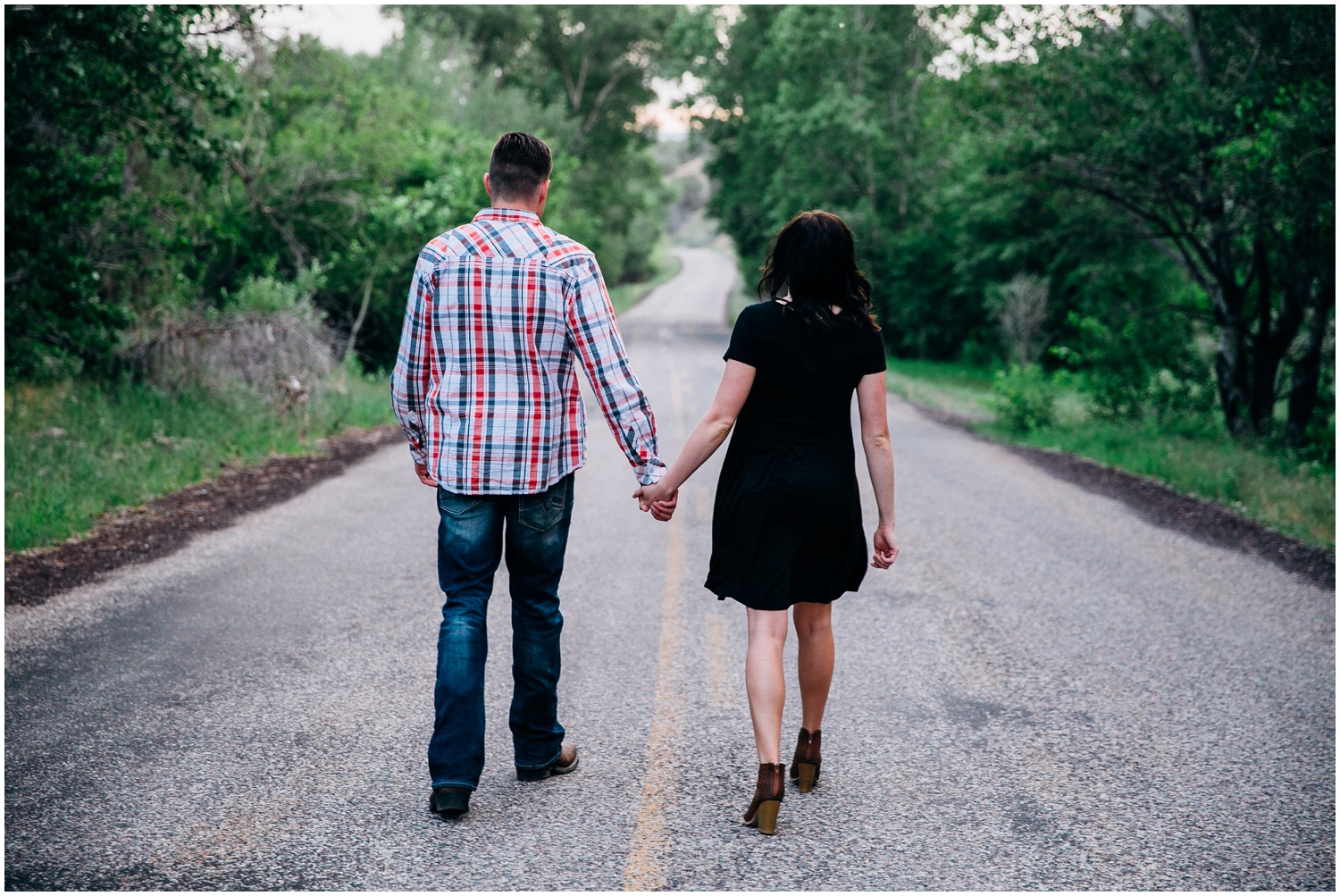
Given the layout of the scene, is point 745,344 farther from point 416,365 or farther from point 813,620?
point 416,365

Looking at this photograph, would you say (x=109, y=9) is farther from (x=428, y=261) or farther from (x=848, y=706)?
(x=848, y=706)

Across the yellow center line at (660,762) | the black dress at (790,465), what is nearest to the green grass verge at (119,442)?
the yellow center line at (660,762)

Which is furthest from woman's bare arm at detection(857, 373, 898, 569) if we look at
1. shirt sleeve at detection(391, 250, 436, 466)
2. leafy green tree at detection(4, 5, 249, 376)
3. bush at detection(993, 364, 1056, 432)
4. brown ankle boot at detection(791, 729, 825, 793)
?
bush at detection(993, 364, 1056, 432)

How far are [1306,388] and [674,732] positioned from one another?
41.6 ft

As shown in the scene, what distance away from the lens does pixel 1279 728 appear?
4.59 metres

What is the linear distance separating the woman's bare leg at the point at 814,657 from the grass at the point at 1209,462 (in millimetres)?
6434

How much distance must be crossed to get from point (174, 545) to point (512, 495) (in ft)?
16.7

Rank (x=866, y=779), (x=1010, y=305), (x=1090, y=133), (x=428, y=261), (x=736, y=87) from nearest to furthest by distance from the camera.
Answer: (x=428, y=261), (x=866, y=779), (x=1090, y=133), (x=1010, y=305), (x=736, y=87)

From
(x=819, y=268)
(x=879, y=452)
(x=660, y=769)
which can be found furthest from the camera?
(x=660, y=769)

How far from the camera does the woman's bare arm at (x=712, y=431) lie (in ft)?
11.7

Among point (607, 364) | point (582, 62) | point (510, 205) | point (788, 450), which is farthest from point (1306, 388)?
point (582, 62)

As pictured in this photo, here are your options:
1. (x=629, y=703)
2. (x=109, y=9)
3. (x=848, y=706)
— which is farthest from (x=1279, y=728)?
(x=109, y=9)

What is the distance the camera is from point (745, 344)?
3.54 meters

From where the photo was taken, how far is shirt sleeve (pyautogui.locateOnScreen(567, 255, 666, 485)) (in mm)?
3631
